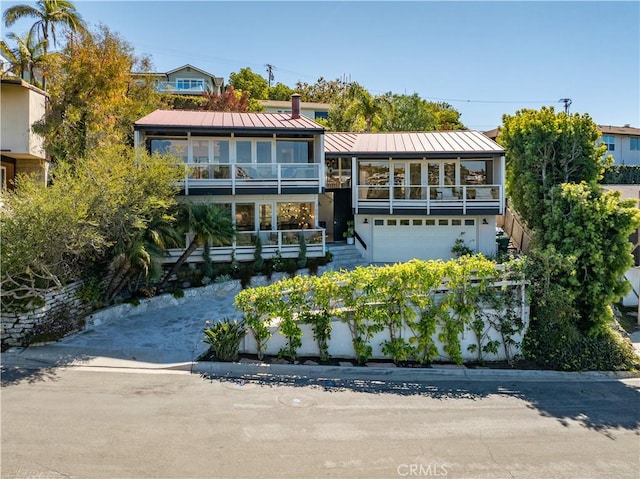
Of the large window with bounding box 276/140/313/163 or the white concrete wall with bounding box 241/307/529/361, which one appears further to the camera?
the large window with bounding box 276/140/313/163

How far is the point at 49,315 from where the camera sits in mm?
11562

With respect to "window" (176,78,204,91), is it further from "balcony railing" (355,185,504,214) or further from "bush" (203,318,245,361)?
"bush" (203,318,245,361)

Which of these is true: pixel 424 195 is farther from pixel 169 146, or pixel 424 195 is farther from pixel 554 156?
pixel 169 146

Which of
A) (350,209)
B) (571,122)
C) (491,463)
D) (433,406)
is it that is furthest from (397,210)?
(491,463)

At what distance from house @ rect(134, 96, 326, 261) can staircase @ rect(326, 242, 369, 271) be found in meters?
0.92

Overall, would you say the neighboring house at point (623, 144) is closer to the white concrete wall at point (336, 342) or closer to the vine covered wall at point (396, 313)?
the vine covered wall at point (396, 313)

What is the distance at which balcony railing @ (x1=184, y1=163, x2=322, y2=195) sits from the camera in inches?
686

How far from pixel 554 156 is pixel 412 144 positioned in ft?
23.3

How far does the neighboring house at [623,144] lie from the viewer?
37469mm

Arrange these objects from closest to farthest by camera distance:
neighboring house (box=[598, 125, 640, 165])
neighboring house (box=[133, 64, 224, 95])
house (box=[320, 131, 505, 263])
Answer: house (box=[320, 131, 505, 263]) < neighboring house (box=[598, 125, 640, 165]) < neighboring house (box=[133, 64, 224, 95])

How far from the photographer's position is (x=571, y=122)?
15125mm

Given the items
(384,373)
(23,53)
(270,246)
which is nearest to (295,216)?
(270,246)

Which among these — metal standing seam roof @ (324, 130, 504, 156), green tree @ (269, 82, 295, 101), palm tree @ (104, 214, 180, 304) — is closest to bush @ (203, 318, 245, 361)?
palm tree @ (104, 214, 180, 304)

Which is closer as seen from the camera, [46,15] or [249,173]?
[249,173]
